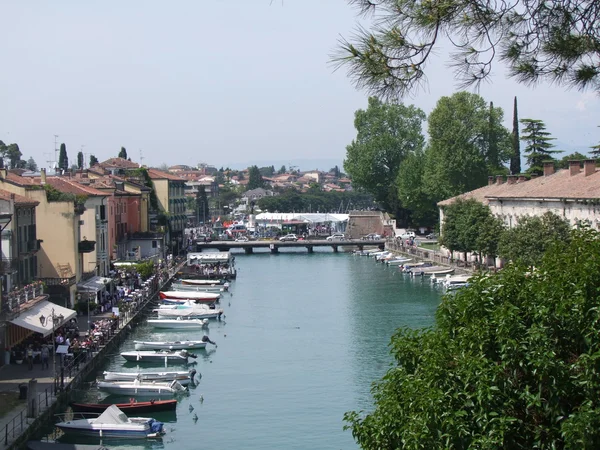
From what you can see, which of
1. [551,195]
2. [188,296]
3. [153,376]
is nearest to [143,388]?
[153,376]

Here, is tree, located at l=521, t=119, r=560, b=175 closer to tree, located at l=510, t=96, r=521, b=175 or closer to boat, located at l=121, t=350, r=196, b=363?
tree, located at l=510, t=96, r=521, b=175

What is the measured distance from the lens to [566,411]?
1210cm

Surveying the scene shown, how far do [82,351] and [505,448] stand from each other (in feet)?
75.0

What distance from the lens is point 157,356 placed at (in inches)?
1423

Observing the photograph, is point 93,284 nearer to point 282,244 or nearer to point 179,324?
point 179,324

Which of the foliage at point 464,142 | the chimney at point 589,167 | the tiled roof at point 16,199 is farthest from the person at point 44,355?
the foliage at point 464,142

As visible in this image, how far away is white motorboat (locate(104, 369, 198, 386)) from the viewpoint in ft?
102

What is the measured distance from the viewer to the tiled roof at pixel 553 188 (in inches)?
2007

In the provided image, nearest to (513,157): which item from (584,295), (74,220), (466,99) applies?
(466,99)

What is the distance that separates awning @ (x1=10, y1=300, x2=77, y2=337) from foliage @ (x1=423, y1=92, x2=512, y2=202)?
5138 cm

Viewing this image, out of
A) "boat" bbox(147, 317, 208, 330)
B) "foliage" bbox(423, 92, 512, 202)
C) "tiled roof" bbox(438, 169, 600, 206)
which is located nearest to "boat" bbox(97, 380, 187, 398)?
"boat" bbox(147, 317, 208, 330)

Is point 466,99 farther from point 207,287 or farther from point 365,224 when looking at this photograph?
point 207,287

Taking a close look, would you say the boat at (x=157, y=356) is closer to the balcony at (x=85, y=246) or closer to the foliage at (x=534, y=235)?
the balcony at (x=85, y=246)

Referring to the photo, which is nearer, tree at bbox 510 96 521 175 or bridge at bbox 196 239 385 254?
tree at bbox 510 96 521 175
